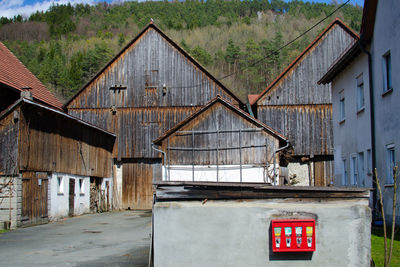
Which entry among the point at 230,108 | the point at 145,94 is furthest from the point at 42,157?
the point at 145,94

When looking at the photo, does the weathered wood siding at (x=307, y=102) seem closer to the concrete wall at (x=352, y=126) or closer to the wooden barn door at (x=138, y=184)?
the concrete wall at (x=352, y=126)

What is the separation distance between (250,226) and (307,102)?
25.6 m

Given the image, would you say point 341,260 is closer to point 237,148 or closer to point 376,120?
point 376,120

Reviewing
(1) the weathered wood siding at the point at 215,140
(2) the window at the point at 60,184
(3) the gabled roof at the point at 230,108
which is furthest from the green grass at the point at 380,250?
(2) the window at the point at 60,184

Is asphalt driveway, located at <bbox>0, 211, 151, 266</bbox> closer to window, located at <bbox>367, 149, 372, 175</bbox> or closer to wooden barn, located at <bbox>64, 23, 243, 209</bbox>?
window, located at <bbox>367, 149, 372, 175</bbox>

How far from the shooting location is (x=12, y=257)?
1124 centimetres

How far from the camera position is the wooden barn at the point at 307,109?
30500mm

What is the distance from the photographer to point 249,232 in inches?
252

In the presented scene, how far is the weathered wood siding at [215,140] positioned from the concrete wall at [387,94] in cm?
876

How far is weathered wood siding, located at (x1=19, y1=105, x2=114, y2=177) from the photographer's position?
19.9 metres

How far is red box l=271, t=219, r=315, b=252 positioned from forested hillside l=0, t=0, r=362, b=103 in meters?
65.3

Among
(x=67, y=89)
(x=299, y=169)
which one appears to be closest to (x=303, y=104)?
(x=299, y=169)

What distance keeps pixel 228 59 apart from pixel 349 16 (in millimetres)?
25053

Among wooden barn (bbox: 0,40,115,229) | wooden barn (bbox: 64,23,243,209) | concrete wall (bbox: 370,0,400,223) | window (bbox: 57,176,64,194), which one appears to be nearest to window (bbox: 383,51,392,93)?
concrete wall (bbox: 370,0,400,223)
